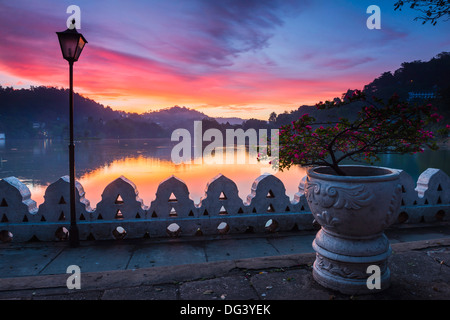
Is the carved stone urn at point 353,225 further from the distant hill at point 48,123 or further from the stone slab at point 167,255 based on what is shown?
the distant hill at point 48,123

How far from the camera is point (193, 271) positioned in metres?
3.63

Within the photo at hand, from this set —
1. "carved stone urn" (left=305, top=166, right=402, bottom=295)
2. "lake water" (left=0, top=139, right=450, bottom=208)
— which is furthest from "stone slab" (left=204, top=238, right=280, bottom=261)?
"lake water" (left=0, top=139, right=450, bottom=208)

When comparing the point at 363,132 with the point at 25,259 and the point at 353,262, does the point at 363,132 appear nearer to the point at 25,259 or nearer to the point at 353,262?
the point at 353,262

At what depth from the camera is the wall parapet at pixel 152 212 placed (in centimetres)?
535

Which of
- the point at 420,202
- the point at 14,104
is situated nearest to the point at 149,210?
the point at 420,202

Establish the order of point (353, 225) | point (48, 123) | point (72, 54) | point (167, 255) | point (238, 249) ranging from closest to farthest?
1. point (353, 225)
2. point (167, 255)
3. point (238, 249)
4. point (72, 54)
5. point (48, 123)

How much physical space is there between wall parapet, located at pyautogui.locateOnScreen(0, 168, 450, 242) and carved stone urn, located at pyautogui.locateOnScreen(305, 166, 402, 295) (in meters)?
2.52

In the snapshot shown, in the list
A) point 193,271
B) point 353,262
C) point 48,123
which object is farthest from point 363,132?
point 48,123

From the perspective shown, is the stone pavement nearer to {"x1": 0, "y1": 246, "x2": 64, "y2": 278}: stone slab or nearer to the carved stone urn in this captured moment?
{"x1": 0, "y1": 246, "x2": 64, "y2": 278}: stone slab

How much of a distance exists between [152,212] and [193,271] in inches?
88.6

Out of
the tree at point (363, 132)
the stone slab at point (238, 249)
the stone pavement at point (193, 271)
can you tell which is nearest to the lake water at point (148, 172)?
the stone slab at point (238, 249)

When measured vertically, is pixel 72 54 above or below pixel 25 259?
above
